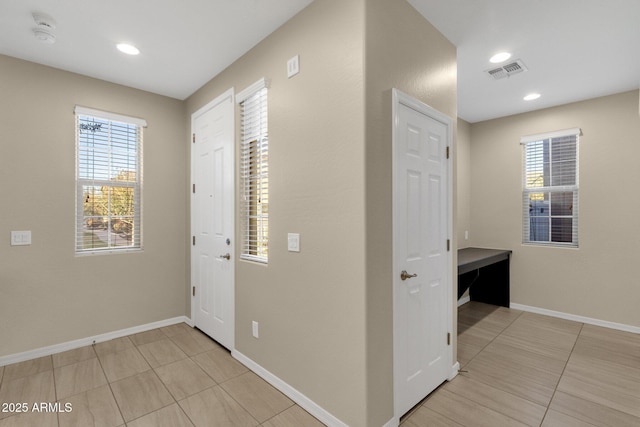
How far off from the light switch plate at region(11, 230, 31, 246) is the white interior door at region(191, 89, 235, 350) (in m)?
1.39

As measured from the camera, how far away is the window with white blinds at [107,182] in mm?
3018

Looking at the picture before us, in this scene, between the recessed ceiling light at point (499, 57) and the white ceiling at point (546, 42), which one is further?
the recessed ceiling light at point (499, 57)

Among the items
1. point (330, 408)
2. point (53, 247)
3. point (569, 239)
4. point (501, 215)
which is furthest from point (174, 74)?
point (569, 239)

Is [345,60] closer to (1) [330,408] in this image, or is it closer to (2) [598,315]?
(1) [330,408]

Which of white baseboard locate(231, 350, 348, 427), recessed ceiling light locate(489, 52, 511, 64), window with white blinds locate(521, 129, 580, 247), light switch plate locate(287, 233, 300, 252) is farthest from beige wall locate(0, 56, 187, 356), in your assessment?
window with white blinds locate(521, 129, 580, 247)

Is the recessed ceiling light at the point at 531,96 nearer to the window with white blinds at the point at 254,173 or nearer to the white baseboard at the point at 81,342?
the window with white blinds at the point at 254,173

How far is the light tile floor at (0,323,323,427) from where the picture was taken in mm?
1945

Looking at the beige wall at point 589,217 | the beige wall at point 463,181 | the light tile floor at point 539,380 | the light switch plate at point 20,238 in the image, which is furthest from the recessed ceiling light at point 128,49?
the beige wall at point 589,217

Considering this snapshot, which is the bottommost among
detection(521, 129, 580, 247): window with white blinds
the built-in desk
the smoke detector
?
the built-in desk

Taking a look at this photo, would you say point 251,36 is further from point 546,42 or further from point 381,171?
point 546,42

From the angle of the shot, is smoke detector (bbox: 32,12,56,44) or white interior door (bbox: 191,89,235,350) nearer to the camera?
smoke detector (bbox: 32,12,56,44)

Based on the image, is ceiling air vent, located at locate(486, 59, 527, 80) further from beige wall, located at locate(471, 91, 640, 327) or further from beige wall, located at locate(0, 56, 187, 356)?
beige wall, located at locate(0, 56, 187, 356)

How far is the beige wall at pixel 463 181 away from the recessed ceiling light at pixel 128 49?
408 centimetres

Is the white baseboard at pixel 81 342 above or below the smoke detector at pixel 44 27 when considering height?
below
